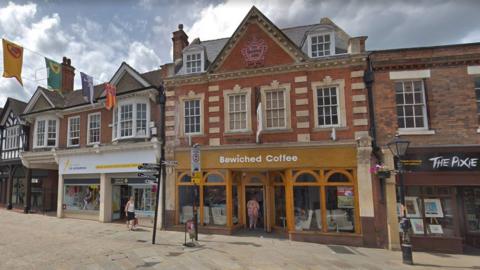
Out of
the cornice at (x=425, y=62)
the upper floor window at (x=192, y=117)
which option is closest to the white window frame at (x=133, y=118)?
the upper floor window at (x=192, y=117)

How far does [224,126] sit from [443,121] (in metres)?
9.14

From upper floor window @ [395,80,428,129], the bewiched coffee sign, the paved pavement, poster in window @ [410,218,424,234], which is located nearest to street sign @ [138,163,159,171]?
the paved pavement

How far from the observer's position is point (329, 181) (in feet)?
39.4

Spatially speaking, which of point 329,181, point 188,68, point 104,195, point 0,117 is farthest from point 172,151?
point 0,117

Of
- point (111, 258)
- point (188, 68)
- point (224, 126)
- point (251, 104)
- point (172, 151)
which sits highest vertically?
point (188, 68)

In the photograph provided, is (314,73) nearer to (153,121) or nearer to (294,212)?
(294,212)

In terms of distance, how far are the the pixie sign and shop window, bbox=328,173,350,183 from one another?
165cm

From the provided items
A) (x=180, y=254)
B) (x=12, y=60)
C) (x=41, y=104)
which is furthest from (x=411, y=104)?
(x=41, y=104)

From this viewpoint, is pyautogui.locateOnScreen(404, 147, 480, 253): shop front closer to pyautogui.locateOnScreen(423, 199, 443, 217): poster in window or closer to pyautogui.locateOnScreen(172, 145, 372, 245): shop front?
pyautogui.locateOnScreen(423, 199, 443, 217): poster in window

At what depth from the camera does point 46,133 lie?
742 inches

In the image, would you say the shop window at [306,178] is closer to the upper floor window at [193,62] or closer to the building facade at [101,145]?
the building facade at [101,145]

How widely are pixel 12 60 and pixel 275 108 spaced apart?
11.0 m

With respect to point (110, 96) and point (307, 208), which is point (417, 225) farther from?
point (110, 96)

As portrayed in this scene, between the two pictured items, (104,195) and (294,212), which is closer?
(294,212)
